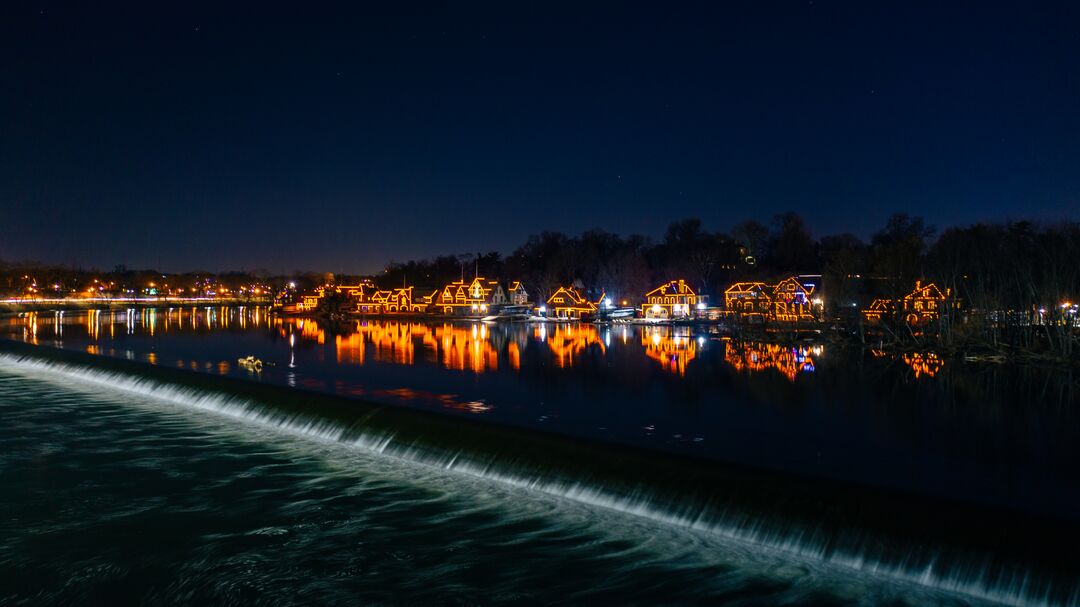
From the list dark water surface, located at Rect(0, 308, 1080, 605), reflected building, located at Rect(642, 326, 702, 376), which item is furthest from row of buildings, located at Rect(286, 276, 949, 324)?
dark water surface, located at Rect(0, 308, 1080, 605)

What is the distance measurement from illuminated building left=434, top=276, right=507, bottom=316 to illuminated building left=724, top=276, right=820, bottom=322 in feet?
105

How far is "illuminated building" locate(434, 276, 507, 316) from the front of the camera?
90438mm

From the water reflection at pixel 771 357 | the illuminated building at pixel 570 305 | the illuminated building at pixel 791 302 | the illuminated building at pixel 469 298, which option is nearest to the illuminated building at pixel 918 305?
the illuminated building at pixel 791 302

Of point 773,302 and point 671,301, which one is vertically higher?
point 671,301

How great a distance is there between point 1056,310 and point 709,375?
15.1 meters

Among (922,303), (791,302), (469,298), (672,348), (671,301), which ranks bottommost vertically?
(672,348)

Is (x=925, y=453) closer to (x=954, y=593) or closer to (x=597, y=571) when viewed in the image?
(x=954, y=593)

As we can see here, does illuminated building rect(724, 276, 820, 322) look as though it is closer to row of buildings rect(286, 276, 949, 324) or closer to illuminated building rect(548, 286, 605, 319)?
row of buildings rect(286, 276, 949, 324)

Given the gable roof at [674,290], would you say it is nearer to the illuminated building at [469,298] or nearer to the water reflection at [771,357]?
the illuminated building at [469,298]

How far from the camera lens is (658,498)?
9.36m

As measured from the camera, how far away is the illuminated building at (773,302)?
5199 cm

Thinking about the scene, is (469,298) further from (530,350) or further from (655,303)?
(530,350)

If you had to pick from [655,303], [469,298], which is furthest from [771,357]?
[469,298]

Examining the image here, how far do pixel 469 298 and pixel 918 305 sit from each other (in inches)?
2202
